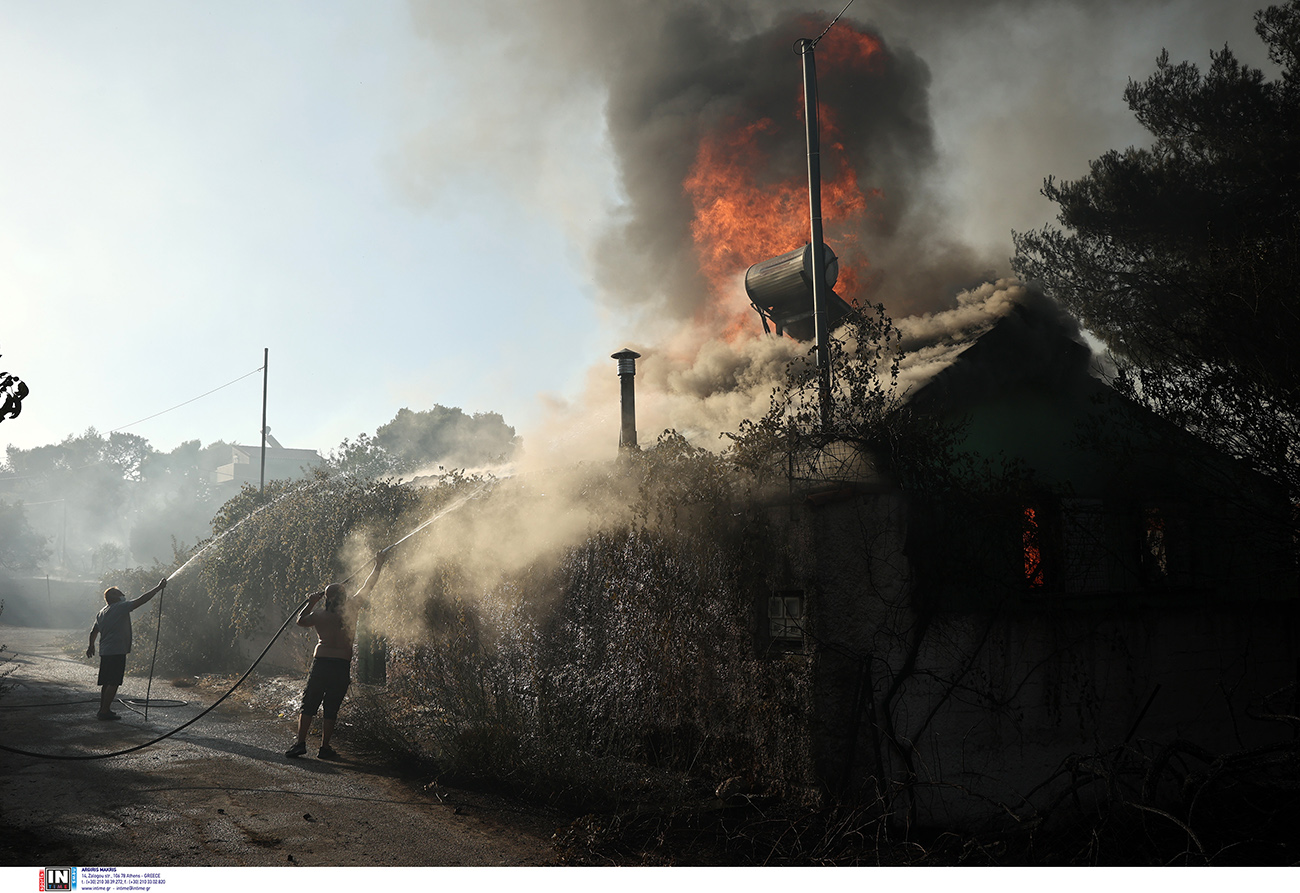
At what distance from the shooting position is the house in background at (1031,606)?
19.2 feet

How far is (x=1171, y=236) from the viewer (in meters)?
12.5

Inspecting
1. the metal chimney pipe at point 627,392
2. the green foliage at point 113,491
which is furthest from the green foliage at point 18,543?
the metal chimney pipe at point 627,392

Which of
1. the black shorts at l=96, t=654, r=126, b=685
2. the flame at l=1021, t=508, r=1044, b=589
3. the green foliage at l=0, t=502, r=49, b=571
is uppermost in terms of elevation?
the green foliage at l=0, t=502, r=49, b=571

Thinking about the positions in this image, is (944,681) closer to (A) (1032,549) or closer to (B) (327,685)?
(A) (1032,549)

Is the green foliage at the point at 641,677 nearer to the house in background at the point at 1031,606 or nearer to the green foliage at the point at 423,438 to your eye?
the house in background at the point at 1031,606

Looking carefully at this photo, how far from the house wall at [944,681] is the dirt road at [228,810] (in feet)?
7.48

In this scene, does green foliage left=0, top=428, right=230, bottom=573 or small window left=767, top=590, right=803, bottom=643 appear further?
green foliage left=0, top=428, right=230, bottom=573

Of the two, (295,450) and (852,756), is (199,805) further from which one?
(295,450)

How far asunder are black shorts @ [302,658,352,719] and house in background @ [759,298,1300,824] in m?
4.45

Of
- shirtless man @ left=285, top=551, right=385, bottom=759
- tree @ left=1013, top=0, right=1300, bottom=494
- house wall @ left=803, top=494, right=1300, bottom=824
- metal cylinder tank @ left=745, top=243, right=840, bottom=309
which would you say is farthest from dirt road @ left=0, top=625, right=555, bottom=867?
metal cylinder tank @ left=745, top=243, right=840, bottom=309

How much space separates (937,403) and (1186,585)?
10.3 feet

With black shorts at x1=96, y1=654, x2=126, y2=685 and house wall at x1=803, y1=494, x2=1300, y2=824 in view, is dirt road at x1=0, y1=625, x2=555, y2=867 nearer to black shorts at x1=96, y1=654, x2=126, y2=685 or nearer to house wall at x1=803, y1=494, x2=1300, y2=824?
black shorts at x1=96, y1=654, x2=126, y2=685

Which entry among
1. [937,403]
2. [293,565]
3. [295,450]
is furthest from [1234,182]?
[295,450]

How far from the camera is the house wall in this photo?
228 inches
